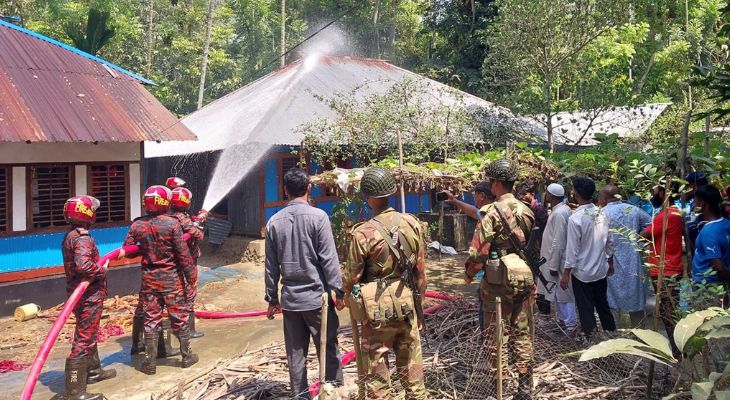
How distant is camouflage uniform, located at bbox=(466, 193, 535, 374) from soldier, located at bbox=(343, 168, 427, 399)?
71 cm

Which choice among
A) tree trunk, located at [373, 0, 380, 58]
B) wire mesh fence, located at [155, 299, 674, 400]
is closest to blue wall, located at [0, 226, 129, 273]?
wire mesh fence, located at [155, 299, 674, 400]

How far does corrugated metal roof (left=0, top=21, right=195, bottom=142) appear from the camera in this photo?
7828mm

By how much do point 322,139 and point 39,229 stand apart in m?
5.50

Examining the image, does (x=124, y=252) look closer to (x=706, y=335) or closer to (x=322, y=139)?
(x=706, y=335)

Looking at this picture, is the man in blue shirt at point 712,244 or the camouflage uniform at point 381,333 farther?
the man in blue shirt at point 712,244

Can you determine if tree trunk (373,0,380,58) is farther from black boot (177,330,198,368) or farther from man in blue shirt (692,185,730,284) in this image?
man in blue shirt (692,185,730,284)

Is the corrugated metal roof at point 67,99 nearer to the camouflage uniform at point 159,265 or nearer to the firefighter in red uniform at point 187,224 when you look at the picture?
the firefighter in red uniform at point 187,224

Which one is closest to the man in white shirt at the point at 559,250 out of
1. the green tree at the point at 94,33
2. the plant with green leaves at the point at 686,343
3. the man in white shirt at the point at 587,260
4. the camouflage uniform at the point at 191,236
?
the man in white shirt at the point at 587,260

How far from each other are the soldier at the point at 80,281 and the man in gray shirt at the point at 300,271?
196 centimetres

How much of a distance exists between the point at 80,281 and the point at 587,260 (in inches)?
202

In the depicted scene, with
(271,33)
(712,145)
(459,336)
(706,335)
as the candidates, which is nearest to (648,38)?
(712,145)

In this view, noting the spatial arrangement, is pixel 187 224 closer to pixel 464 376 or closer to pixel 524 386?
pixel 464 376

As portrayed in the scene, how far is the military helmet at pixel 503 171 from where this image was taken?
488 cm

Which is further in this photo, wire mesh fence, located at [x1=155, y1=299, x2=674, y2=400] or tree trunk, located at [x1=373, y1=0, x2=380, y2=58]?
tree trunk, located at [x1=373, y1=0, x2=380, y2=58]
